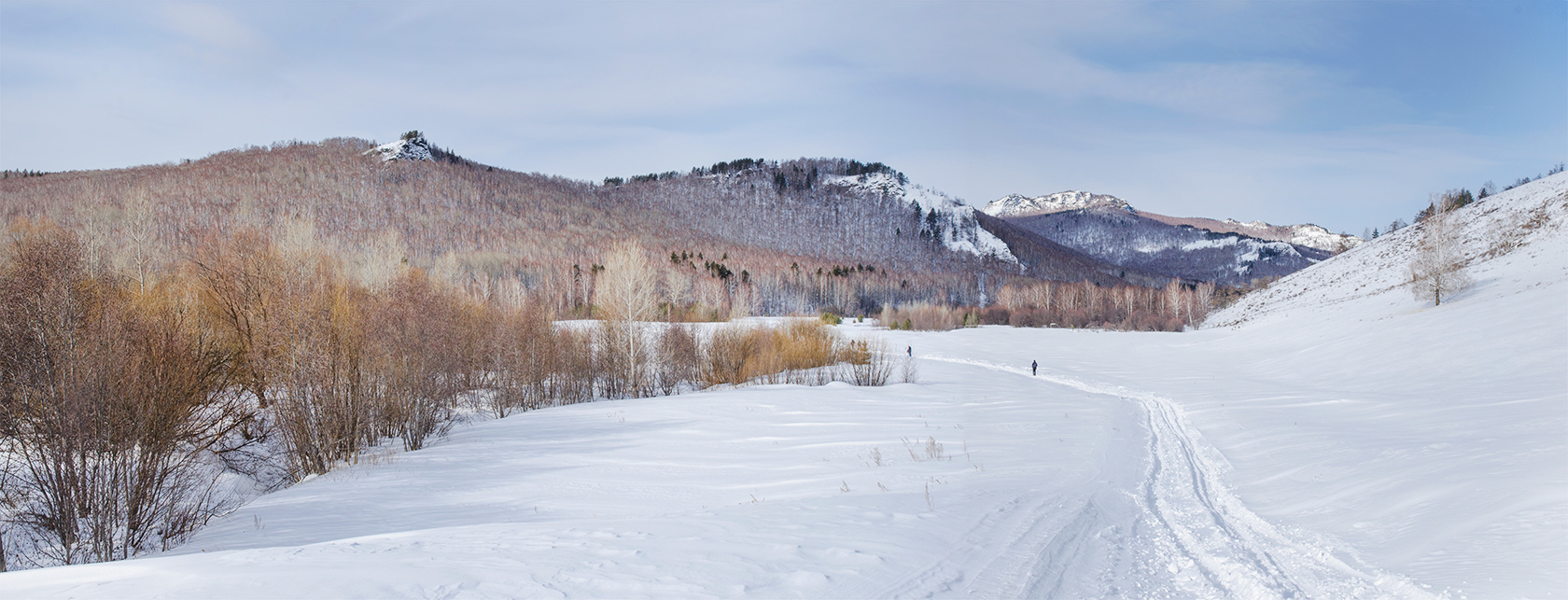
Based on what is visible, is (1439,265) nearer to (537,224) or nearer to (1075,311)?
(1075,311)

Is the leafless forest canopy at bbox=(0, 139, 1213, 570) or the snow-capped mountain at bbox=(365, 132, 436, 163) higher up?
the snow-capped mountain at bbox=(365, 132, 436, 163)

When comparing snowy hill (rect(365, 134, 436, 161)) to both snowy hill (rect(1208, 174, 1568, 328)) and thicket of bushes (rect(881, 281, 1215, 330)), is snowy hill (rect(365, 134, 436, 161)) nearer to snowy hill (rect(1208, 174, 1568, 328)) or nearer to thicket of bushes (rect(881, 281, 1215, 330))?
thicket of bushes (rect(881, 281, 1215, 330))

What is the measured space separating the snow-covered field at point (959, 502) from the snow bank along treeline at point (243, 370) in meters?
1.46

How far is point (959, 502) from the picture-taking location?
8320mm

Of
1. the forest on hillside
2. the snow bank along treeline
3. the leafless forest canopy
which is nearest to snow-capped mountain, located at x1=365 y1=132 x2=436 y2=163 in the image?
the forest on hillside

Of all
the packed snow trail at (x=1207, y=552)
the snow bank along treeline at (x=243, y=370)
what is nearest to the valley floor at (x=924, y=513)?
the packed snow trail at (x=1207, y=552)

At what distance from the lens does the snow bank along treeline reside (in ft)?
30.0

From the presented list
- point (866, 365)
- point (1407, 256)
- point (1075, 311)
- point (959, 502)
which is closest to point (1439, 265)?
point (1407, 256)

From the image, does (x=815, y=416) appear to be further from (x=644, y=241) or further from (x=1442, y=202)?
(x=644, y=241)

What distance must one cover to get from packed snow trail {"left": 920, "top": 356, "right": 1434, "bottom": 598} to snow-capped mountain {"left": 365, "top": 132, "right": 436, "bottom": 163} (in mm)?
195423

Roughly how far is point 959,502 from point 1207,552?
8.72ft

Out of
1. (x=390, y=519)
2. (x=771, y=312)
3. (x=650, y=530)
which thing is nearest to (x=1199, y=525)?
(x=650, y=530)

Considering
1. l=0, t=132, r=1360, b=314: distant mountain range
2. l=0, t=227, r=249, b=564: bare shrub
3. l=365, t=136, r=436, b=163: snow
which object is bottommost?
l=0, t=227, r=249, b=564: bare shrub

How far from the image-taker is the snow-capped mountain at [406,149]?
172m
